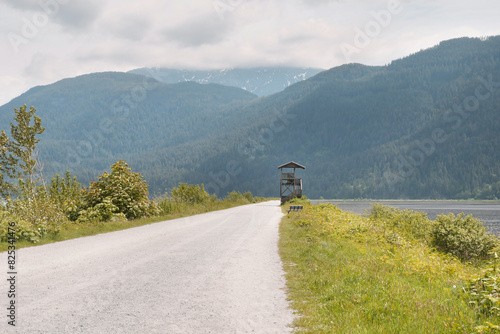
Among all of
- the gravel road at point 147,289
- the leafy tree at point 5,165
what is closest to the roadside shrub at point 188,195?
the leafy tree at point 5,165

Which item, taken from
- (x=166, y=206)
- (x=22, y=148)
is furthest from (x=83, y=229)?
(x=166, y=206)

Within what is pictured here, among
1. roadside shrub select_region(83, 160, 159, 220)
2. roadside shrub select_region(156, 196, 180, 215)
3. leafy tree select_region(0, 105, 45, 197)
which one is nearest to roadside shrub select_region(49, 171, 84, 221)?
roadside shrub select_region(83, 160, 159, 220)

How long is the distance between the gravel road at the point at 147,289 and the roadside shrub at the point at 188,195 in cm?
2430

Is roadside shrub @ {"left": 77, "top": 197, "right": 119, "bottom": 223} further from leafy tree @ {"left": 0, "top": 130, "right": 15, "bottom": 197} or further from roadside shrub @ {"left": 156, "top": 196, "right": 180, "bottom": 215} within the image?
roadside shrub @ {"left": 156, "top": 196, "right": 180, "bottom": 215}

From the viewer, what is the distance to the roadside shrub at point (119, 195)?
21938 millimetres

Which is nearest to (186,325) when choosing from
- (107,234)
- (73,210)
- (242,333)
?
(242,333)

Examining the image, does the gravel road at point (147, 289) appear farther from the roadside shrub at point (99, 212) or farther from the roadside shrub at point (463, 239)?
the roadside shrub at point (463, 239)

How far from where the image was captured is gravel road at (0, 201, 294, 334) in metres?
5.89

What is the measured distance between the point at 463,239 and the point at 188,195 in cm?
2754

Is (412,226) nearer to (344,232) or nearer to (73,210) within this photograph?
(344,232)

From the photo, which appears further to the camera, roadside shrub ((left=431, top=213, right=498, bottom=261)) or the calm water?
the calm water

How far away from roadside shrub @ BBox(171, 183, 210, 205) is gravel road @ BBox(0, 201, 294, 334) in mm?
24297

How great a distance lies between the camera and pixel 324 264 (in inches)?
400

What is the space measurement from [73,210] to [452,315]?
20.0m
